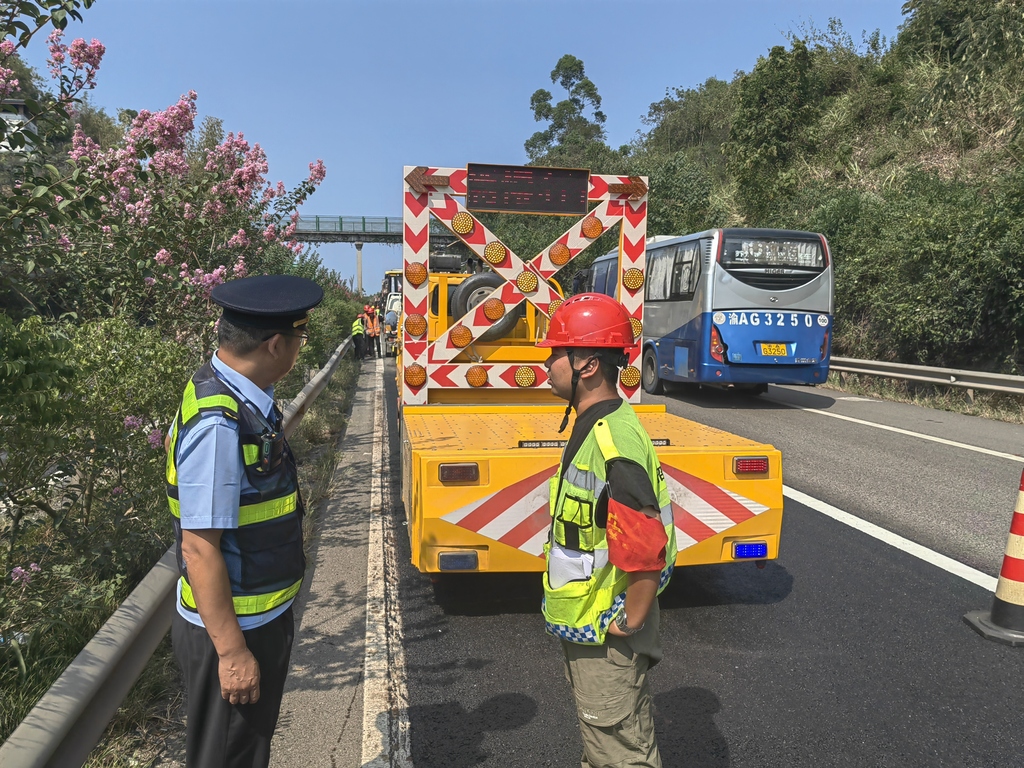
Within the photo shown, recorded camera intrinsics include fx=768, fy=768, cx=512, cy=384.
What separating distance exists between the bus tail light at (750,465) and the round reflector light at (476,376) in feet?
7.68

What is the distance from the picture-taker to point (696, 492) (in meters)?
4.29

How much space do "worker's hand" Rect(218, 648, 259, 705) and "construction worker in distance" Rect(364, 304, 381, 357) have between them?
85.5 feet

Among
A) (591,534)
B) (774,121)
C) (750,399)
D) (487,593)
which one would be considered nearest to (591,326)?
(591,534)

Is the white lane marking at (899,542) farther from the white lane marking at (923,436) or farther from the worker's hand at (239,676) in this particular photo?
the worker's hand at (239,676)

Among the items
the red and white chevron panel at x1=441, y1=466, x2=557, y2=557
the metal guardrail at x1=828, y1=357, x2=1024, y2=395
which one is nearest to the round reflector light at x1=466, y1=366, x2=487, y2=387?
the red and white chevron panel at x1=441, y1=466, x2=557, y2=557

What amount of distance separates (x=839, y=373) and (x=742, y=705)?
15645 mm

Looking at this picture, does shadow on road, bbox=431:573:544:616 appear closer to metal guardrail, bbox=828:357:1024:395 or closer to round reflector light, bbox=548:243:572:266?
round reflector light, bbox=548:243:572:266

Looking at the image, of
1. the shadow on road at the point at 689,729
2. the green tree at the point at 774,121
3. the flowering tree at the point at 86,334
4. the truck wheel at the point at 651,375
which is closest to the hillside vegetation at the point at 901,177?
the green tree at the point at 774,121

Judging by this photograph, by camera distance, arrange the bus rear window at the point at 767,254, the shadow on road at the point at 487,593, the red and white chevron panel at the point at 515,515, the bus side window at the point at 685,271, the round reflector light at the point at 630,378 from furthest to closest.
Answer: the bus side window at the point at 685,271, the bus rear window at the point at 767,254, the round reflector light at the point at 630,378, the shadow on road at the point at 487,593, the red and white chevron panel at the point at 515,515

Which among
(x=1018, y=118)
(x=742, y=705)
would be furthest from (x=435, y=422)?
(x=1018, y=118)

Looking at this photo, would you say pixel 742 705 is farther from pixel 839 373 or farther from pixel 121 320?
pixel 839 373

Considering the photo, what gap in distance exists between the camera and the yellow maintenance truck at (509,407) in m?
4.14

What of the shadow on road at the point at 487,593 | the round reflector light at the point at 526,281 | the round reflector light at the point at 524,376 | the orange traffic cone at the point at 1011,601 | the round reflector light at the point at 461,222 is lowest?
the shadow on road at the point at 487,593

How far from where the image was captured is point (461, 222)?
5.73m
